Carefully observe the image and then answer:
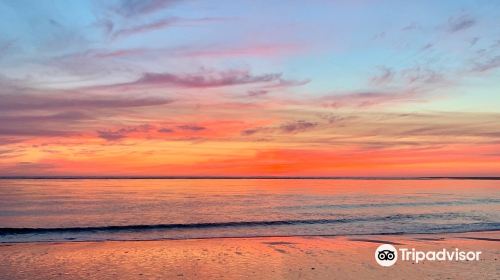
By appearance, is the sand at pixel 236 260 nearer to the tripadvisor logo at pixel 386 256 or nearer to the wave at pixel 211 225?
the tripadvisor logo at pixel 386 256

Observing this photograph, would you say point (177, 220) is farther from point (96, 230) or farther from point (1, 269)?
point (1, 269)

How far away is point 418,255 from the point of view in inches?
789

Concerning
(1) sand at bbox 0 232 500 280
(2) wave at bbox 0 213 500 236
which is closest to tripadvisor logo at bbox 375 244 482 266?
(1) sand at bbox 0 232 500 280

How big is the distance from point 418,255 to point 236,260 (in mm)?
8384

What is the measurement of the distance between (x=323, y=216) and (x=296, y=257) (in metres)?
24.5

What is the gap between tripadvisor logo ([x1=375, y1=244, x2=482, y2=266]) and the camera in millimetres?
18875

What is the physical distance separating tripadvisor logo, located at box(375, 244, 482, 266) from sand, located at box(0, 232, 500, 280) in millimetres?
408

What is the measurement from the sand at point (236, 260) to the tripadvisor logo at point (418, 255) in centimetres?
41

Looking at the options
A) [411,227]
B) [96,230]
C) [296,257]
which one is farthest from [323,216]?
[296,257]

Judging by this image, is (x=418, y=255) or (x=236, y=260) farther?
(x=418, y=255)

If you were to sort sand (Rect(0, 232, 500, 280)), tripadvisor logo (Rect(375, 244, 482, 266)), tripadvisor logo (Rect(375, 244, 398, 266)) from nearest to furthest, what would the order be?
sand (Rect(0, 232, 500, 280)), tripadvisor logo (Rect(375, 244, 398, 266)), tripadvisor logo (Rect(375, 244, 482, 266))

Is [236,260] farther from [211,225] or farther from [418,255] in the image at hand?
[211,225]

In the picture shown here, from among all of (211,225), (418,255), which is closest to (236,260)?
(418,255)

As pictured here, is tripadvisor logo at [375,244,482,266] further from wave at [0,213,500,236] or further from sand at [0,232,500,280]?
wave at [0,213,500,236]
